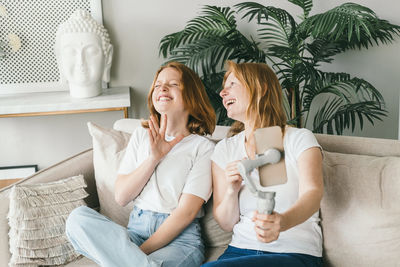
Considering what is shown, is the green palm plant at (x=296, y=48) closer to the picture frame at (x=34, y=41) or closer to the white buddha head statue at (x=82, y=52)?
the white buddha head statue at (x=82, y=52)

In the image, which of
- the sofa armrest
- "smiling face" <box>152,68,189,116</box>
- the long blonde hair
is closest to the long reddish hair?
"smiling face" <box>152,68,189,116</box>

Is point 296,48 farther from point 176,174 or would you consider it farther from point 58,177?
point 58,177

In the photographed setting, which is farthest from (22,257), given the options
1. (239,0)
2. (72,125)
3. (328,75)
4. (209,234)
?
(239,0)

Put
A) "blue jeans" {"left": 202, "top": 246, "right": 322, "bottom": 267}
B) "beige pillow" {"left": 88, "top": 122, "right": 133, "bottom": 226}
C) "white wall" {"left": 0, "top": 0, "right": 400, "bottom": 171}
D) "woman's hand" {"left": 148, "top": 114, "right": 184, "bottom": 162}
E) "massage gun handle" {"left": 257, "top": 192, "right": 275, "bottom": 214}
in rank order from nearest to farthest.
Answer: "massage gun handle" {"left": 257, "top": 192, "right": 275, "bottom": 214} < "blue jeans" {"left": 202, "top": 246, "right": 322, "bottom": 267} < "woman's hand" {"left": 148, "top": 114, "right": 184, "bottom": 162} < "beige pillow" {"left": 88, "top": 122, "right": 133, "bottom": 226} < "white wall" {"left": 0, "top": 0, "right": 400, "bottom": 171}

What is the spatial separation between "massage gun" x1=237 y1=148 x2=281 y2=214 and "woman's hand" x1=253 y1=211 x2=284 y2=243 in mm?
31

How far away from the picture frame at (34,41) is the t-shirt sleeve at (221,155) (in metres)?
1.42

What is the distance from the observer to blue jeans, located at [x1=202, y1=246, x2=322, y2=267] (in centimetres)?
129

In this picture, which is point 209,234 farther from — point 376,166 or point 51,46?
point 51,46

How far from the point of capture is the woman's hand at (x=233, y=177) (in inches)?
51.8

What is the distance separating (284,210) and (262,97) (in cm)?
36

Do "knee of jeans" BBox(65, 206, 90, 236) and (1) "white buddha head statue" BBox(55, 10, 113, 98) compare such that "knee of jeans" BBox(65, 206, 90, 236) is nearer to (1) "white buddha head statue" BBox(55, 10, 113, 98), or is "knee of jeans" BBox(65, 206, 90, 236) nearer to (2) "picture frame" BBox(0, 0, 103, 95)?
(1) "white buddha head statue" BBox(55, 10, 113, 98)

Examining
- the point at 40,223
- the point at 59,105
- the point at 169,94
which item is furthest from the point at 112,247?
the point at 59,105

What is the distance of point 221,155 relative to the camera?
160 centimetres

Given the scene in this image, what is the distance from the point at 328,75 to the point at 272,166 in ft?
5.48
